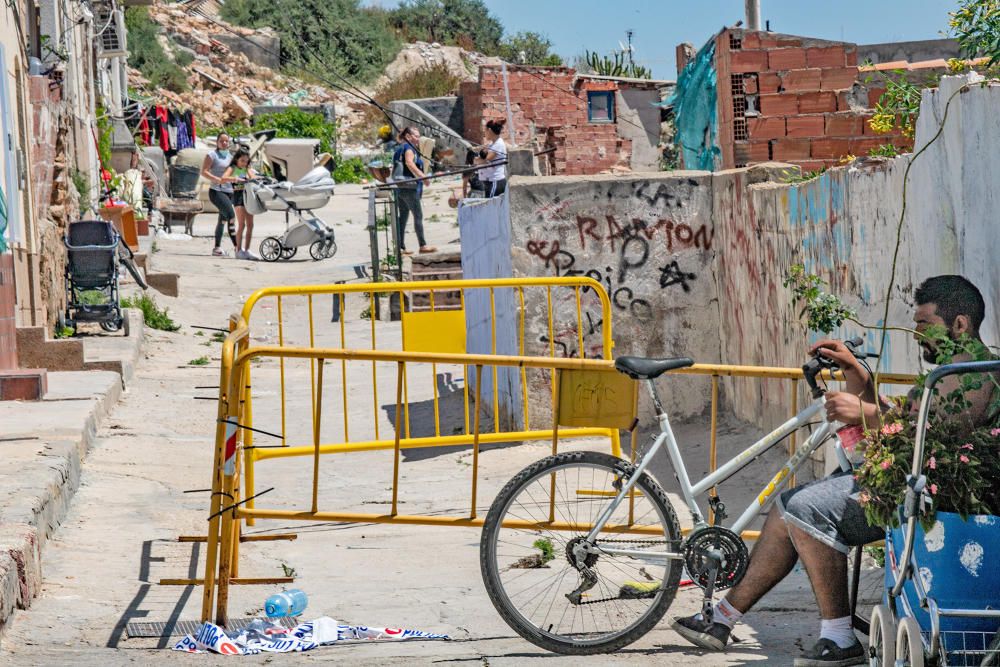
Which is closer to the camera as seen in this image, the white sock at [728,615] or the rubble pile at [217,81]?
the white sock at [728,615]

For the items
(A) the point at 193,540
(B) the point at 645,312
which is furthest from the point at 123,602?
(B) the point at 645,312

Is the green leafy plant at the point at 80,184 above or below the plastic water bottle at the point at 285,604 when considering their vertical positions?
above

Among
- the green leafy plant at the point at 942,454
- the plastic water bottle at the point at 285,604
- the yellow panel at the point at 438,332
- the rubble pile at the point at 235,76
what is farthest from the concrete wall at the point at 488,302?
the rubble pile at the point at 235,76

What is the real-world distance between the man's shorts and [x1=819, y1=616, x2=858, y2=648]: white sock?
26 cm

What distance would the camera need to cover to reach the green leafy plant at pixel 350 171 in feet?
113

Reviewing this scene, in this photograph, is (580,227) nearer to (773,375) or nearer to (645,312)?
(645,312)

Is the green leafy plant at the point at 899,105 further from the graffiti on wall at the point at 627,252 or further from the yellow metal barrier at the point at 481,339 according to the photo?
the graffiti on wall at the point at 627,252

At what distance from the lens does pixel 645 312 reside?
9.54 metres

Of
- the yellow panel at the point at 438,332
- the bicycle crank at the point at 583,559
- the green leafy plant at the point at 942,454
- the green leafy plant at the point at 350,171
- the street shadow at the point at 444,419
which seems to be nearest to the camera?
the green leafy plant at the point at 942,454

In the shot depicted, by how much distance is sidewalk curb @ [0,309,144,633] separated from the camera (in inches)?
204

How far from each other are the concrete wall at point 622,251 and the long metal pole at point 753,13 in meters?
13.7

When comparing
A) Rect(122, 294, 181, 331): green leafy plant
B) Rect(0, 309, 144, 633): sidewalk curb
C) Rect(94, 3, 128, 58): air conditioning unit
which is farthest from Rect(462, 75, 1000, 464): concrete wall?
Rect(94, 3, 128, 58): air conditioning unit

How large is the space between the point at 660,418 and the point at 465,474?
407 cm

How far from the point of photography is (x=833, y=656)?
175 inches
